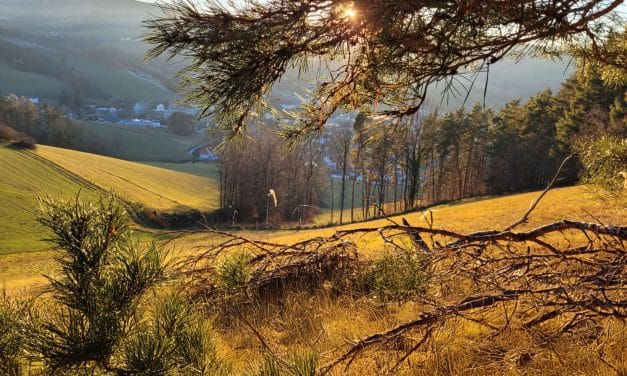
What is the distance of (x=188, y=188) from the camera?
6738 centimetres

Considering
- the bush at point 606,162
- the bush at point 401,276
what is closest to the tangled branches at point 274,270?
the bush at point 401,276

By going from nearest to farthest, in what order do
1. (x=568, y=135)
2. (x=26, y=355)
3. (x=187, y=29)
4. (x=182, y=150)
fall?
1. (x=26, y=355)
2. (x=187, y=29)
3. (x=568, y=135)
4. (x=182, y=150)

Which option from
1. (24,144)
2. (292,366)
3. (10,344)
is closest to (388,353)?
(292,366)

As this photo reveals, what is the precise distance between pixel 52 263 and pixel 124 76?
20059 cm

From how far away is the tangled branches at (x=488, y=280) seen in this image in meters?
2.03

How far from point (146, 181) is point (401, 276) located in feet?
212

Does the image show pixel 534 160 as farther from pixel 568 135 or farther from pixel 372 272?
pixel 372 272

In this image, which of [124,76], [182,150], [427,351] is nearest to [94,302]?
[427,351]

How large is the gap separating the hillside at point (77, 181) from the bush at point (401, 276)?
113 ft

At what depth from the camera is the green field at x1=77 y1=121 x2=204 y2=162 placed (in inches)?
3905

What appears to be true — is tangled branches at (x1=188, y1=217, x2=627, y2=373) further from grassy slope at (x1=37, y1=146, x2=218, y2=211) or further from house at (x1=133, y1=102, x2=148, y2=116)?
house at (x1=133, y1=102, x2=148, y2=116)

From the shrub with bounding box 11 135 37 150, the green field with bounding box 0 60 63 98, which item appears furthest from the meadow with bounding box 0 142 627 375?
the green field with bounding box 0 60 63 98

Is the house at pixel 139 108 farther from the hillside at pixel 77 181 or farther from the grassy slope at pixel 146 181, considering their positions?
the grassy slope at pixel 146 181

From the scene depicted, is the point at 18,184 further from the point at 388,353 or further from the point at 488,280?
the point at 488,280
